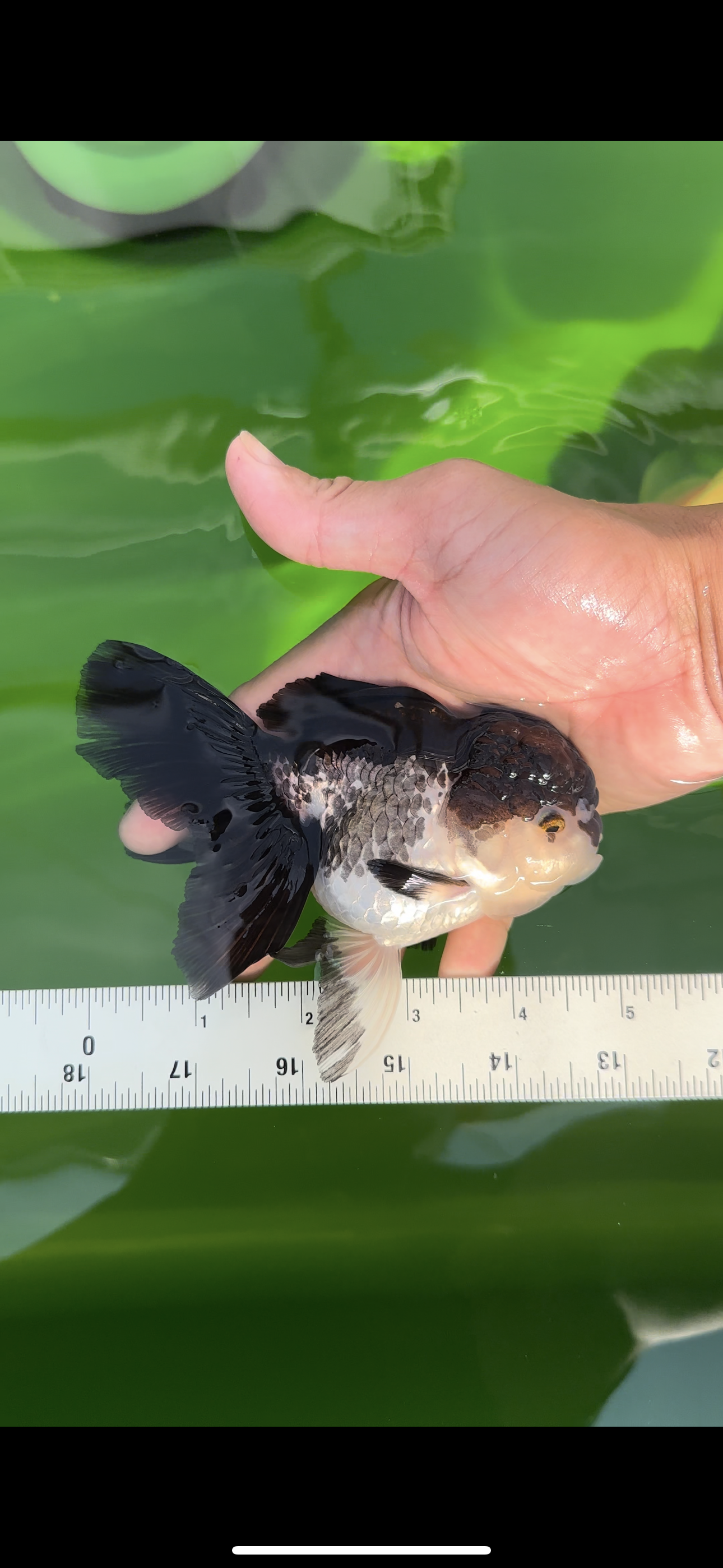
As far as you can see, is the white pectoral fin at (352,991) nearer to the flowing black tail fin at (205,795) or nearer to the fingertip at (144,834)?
the flowing black tail fin at (205,795)

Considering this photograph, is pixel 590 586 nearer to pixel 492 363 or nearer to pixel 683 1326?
pixel 492 363

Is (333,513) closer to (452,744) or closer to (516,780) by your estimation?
(452,744)

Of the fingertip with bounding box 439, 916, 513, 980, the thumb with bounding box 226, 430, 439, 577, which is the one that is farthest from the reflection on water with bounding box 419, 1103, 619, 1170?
the thumb with bounding box 226, 430, 439, 577

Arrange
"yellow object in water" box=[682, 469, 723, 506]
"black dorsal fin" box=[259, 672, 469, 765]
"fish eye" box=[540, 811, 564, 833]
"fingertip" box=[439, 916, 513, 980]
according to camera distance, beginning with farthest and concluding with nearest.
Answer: "yellow object in water" box=[682, 469, 723, 506]
"fingertip" box=[439, 916, 513, 980]
"black dorsal fin" box=[259, 672, 469, 765]
"fish eye" box=[540, 811, 564, 833]

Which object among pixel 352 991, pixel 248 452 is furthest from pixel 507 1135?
pixel 248 452

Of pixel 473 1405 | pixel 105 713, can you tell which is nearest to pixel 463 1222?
pixel 473 1405

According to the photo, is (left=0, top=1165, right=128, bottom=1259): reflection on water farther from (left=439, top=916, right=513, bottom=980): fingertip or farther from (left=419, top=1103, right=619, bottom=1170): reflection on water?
(left=439, top=916, right=513, bottom=980): fingertip

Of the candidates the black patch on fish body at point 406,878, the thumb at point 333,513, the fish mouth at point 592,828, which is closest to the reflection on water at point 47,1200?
the black patch on fish body at point 406,878
